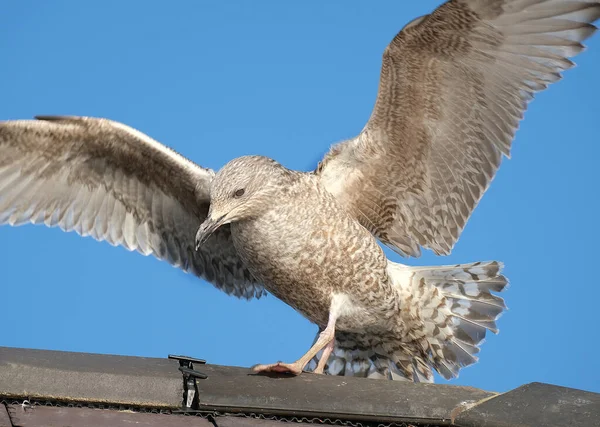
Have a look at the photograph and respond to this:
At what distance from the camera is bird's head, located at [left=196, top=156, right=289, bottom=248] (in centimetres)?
490

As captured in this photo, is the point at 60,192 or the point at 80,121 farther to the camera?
the point at 60,192

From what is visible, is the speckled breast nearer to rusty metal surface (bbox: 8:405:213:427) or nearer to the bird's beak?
the bird's beak

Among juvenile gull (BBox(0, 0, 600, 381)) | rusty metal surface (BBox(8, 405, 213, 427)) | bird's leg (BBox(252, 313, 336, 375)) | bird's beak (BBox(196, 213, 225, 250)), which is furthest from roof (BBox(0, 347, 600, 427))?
juvenile gull (BBox(0, 0, 600, 381))

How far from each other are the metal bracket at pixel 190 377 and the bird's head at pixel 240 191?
976 mm

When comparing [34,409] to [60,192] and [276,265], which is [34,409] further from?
[60,192]

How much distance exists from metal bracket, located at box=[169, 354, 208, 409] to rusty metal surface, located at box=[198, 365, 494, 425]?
0.09 feet

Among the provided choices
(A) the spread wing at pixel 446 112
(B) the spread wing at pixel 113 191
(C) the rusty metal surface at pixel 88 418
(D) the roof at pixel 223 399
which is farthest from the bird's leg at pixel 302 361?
(B) the spread wing at pixel 113 191

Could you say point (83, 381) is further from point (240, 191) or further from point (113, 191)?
point (113, 191)

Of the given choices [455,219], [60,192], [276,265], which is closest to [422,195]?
[455,219]

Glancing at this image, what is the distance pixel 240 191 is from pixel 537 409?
203cm

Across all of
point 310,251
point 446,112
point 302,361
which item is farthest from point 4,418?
point 446,112

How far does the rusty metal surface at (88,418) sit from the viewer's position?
9.67ft

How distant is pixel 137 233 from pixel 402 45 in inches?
84.7

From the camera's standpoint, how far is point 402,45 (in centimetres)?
509
